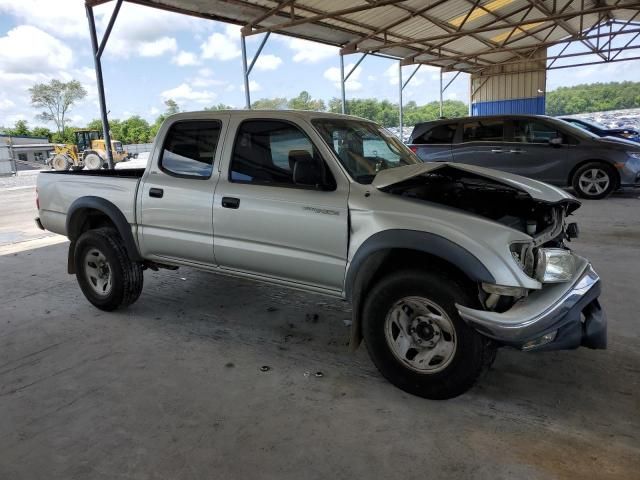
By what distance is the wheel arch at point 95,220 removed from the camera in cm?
430

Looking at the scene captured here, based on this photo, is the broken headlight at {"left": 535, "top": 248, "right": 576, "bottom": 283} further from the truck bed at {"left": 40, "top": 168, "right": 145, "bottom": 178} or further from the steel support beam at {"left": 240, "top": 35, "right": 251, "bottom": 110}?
the steel support beam at {"left": 240, "top": 35, "right": 251, "bottom": 110}

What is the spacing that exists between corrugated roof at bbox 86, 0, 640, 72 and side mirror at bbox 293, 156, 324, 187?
876 cm

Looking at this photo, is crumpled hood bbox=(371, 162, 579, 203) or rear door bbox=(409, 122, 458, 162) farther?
rear door bbox=(409, 122, 458, 162)

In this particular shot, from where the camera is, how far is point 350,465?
2.40 metres

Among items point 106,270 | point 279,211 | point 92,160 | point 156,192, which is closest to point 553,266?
point 279,211

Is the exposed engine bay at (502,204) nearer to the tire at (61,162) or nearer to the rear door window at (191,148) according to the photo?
the rear door window at (191,148)

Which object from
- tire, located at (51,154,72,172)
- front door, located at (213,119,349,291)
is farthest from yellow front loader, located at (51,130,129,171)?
front door, located at (213,119,349,291)

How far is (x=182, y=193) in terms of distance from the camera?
392 centimetres

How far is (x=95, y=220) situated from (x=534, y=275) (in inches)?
159

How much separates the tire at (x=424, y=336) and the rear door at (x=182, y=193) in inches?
61.9

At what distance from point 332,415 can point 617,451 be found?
4.90 feet

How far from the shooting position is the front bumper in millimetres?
2514

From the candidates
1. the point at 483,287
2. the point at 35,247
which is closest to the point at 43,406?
the point at 483,287

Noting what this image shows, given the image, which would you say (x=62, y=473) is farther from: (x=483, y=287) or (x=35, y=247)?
(x=35, y=247)
